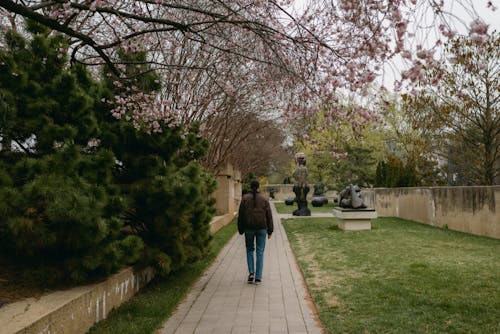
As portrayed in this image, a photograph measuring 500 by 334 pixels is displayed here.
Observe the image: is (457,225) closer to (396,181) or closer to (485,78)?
(485,78)

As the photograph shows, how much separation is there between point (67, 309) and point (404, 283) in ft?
17.9

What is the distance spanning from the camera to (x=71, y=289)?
550 centimetres

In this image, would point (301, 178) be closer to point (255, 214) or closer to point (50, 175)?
point (255, 214)

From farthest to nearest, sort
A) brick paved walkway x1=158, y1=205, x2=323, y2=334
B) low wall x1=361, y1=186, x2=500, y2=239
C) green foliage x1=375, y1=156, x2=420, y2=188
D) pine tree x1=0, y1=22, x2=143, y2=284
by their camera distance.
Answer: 1. green foliage x1=375, y1=156, x2=420, y2=188
2. low wall x1=361, y1=186, x2=500, y2=239
3. brick paved walkway x1=158, y1=205, x2=323, y2=334
4. pine tree x1=0, y1=22, x2=143, y2=284

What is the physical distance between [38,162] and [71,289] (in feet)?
4.91

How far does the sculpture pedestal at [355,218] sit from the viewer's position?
17430 millimetres

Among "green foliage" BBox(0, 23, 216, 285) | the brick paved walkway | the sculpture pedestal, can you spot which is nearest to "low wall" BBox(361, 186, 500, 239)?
the sculpture pedestal

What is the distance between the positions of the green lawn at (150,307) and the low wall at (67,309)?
0.16 m

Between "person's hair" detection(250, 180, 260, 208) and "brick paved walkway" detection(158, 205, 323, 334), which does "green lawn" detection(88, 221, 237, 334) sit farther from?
"person's hair" detection(250, 180, 260, 208)

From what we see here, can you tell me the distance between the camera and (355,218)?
Result: 1747cm

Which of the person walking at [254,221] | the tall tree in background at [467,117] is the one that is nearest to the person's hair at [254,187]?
the person walking at [254,221]

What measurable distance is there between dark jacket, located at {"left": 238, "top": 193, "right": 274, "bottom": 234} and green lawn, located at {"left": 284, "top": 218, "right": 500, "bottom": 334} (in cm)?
131

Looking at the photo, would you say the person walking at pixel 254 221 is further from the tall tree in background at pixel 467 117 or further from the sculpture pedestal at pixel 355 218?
the tall tree in background at pixel 467 117

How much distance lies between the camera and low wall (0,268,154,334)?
416cm
